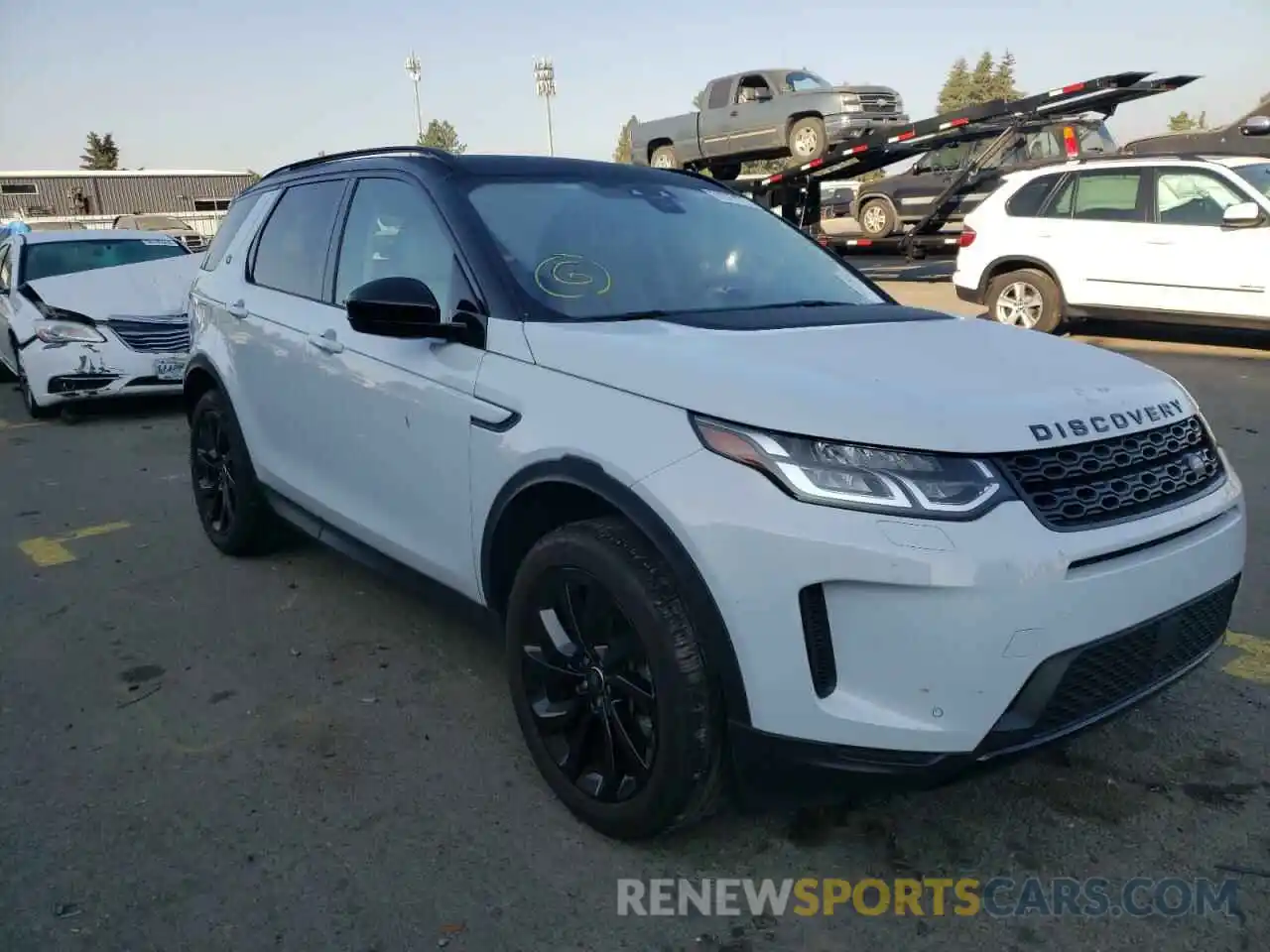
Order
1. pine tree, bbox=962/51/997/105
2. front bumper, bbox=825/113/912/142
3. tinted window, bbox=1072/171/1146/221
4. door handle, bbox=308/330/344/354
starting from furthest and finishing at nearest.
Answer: pine tree, bbox=962/51/997/105, front bumper, bbox=825/113/912/142, tinted window, bbox=1072/171/1146/221, door handle, bbox=308/330/344/354

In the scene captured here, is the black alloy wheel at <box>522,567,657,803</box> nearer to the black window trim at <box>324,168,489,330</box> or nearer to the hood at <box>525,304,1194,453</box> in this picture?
the hood at <box>525,304,1194,453</box>

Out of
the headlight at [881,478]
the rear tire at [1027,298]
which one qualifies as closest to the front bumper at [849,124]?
the rear tire at [1027,298]

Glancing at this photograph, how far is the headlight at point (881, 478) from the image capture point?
212cm

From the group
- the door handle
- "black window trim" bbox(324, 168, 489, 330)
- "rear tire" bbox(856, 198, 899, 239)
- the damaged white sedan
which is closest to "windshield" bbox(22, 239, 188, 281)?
the damaged white sedan

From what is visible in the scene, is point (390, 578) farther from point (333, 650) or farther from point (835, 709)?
point (835, 709)

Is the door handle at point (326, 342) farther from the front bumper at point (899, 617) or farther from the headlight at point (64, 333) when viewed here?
the headlight at point (64, 333)

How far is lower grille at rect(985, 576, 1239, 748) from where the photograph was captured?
2146mm

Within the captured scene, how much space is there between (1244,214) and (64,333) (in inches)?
386

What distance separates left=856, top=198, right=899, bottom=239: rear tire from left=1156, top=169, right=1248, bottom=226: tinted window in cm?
900

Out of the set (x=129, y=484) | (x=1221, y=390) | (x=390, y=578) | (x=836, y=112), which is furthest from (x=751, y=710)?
(x=836, y=112)

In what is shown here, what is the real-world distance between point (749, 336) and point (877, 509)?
0.76 m

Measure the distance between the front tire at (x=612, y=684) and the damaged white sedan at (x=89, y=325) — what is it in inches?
260

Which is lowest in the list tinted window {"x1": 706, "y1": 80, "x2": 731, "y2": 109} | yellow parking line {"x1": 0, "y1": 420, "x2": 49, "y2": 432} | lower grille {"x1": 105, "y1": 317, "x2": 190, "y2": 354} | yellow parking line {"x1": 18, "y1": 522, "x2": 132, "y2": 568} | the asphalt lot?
yellow parking line {"x1": 0, "y1": 420, "x2": 49, "y2": 432}

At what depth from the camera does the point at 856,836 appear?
2.66 m
